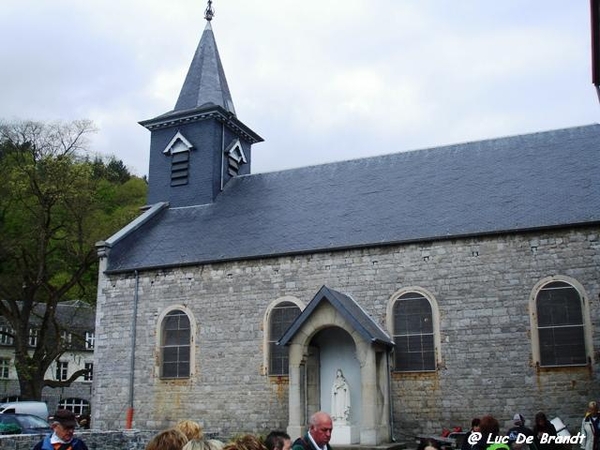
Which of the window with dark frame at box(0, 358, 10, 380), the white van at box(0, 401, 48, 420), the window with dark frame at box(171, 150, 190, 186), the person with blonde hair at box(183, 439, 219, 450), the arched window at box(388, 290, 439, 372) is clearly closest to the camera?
the person with blonde hair at box(183, 439, 219, 450)

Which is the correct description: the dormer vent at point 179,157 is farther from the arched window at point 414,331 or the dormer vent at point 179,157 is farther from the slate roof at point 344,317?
the arched window at point 414,331

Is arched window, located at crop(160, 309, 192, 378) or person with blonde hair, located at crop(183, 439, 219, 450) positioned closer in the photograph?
person with blonde hair, located at crop(183, 439, 219, 450)

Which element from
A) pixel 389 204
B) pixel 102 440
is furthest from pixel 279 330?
pixel 102 440

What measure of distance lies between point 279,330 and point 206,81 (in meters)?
12.8

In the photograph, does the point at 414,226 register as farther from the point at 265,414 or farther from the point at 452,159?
the point at 265,414

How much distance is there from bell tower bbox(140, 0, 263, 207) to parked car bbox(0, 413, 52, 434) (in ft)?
29.3

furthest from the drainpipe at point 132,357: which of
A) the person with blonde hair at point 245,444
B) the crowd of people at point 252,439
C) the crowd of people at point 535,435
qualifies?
the person with blonde hair at point 245,444

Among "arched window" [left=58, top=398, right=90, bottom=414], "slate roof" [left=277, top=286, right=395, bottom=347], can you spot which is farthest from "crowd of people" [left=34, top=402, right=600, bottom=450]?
"arched window" [left=58, top=398, right=90, bottom=414]

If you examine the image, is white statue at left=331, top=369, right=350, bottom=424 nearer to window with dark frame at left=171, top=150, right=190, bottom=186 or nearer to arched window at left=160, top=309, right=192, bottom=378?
arched window at left=160, top=309, right=192, bottom=378

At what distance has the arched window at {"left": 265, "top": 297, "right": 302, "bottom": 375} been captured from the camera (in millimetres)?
18859

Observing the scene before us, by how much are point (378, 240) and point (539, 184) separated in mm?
4709

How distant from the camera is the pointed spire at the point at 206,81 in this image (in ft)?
88.7

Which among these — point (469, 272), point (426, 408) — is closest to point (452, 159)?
point (469, 272)

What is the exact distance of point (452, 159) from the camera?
21.4 m
